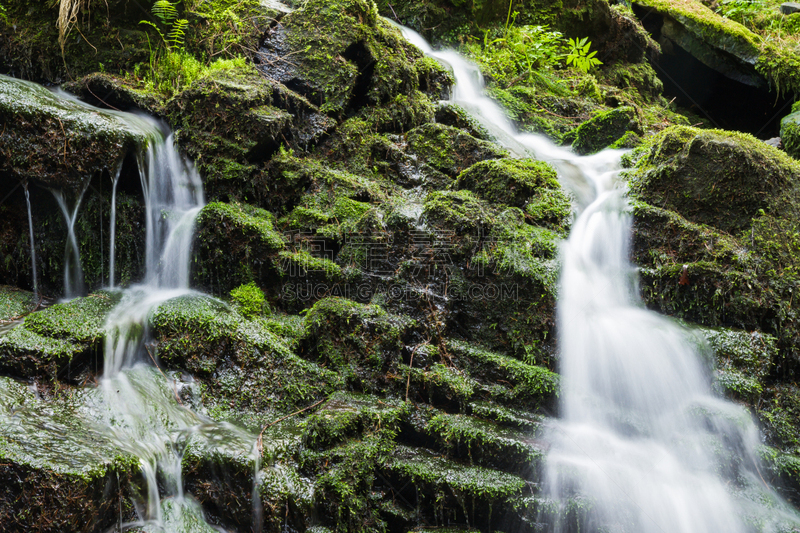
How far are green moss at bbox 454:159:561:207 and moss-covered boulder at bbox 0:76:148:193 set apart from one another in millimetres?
3424

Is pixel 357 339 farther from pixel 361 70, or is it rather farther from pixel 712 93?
pixel 712 93

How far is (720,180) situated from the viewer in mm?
4418

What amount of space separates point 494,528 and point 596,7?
9.56 m

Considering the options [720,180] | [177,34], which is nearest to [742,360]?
[720,180]

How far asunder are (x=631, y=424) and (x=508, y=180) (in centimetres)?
244

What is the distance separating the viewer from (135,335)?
375cm

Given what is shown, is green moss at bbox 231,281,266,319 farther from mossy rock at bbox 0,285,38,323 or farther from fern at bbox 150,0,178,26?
fern at bbox 150,0,178,26

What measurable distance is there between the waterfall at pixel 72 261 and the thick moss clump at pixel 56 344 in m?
0.93

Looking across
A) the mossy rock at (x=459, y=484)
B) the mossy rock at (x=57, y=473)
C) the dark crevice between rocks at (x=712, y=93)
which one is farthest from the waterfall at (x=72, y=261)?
the dark crevice between rocks at (x=712, y=93)

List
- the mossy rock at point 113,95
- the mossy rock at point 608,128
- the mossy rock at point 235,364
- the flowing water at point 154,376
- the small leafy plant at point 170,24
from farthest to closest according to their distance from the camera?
1. the mossy rock at point 608,128
2. the small leafy plant at point 170,24
3. the mossy rock at point 113,95
4. the mossy rock at point 235,364
5. the flowing water at point 154,376

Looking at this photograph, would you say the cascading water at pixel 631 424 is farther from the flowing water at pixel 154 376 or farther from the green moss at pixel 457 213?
the flowing water at pixel 154 376

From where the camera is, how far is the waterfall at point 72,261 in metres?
4.59

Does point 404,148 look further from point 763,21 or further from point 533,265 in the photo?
point 763,21

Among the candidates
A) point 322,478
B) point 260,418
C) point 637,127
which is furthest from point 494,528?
point 637,127
